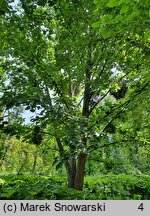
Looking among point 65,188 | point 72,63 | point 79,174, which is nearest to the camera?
point 65,188

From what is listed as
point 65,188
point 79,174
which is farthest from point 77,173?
point 65,188

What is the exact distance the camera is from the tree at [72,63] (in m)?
3.74

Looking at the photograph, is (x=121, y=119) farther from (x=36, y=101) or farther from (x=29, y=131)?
(x=36, y=101)

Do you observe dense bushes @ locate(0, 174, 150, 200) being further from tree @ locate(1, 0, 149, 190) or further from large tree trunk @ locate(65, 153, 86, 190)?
tree @ locate(1, 0, 149, 190)

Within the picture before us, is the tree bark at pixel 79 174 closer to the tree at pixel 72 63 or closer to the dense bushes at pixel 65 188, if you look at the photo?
the tree at pixel 72 63

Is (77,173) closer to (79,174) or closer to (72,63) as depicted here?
(79,174)

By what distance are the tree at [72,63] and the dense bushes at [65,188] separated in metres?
0.54

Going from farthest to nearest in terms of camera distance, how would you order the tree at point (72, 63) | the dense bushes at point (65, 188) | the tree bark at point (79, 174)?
1. the tree bark at point (79, 174)
2. the tree at point (72, 63)
3. the dense bushes at point (65, 188)

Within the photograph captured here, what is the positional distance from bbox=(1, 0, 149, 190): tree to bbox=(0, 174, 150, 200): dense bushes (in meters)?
0.54

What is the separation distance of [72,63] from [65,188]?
2.07 metres

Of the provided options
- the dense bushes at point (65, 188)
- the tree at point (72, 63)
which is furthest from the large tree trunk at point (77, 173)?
the dense bushes at point (65, 188)

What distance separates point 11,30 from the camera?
411 centimetres

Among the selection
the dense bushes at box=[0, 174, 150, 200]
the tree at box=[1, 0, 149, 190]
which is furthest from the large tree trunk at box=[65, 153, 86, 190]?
the dense bushes at box=[0, 174, 150, 200]

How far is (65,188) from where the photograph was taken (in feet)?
10.3
